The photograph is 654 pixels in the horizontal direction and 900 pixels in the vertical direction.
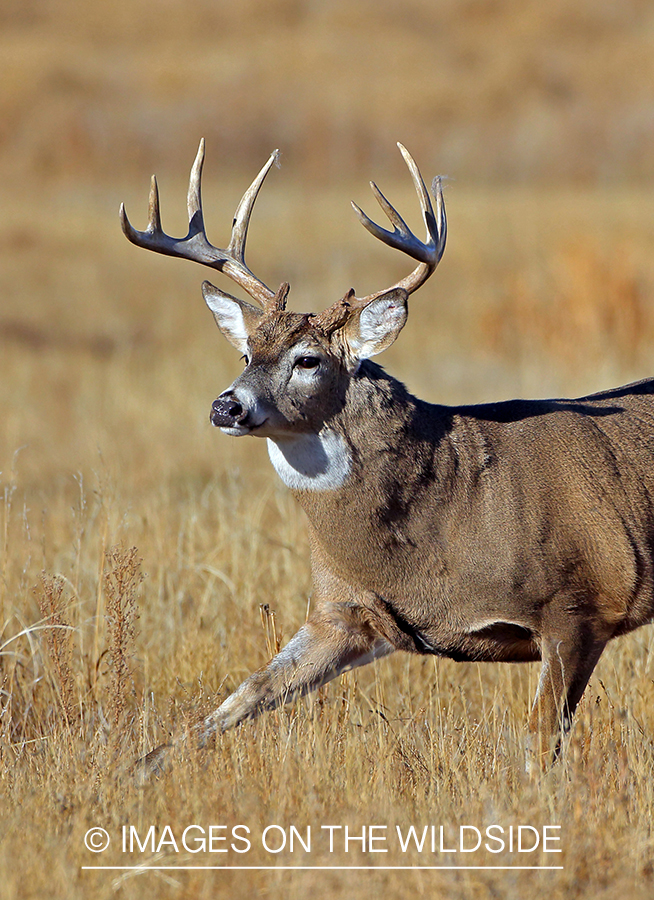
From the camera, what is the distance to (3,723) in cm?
517

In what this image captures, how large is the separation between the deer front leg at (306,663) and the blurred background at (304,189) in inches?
60.4

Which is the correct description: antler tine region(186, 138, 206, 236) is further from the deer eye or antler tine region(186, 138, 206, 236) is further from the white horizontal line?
the white horizontal line

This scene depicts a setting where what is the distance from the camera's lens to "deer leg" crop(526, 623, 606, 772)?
14.8ft

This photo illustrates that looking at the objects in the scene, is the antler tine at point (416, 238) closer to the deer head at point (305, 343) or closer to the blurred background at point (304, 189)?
the deer head at point (305, 343)

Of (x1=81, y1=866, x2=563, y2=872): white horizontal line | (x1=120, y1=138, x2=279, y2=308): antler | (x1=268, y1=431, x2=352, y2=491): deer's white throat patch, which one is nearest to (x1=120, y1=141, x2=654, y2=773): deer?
(x1=268, y1=431, x2=352, y2=491): deer's white throat patch

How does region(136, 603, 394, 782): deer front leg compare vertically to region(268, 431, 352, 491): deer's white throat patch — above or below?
below

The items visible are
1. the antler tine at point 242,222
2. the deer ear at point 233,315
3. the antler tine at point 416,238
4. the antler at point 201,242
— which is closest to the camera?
the antler tine at point 416,238

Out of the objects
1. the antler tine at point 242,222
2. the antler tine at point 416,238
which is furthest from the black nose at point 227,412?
the antler tine at point 242,222

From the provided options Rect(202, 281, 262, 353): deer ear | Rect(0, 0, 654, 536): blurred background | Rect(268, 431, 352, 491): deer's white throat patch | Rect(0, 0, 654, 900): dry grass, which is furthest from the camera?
Rect(0, 0, 654, 536): blurred background

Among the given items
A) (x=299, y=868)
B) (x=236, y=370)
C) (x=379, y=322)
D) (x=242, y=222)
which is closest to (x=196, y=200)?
(x=242, y=222)

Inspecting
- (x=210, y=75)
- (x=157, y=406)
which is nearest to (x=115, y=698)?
(x=157, y=406)

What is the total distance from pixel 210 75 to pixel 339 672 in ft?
129

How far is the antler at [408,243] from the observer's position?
4.83 metres

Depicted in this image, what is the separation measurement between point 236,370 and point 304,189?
16542 millimetres
